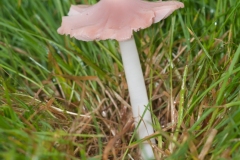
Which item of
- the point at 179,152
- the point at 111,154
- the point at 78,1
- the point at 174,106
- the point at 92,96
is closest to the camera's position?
the point at 179,152

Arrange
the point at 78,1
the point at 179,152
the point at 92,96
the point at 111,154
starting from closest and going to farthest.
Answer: the point at 179,152
the point at 111,154
the point at 92,96
the point at 78,1

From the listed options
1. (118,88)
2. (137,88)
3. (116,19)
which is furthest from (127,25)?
(118,88)

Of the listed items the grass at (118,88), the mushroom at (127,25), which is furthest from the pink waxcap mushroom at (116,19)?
the grass at (118,88)

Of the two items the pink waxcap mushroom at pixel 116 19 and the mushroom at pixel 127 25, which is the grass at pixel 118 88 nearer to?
the mushroom at pixel 127 25

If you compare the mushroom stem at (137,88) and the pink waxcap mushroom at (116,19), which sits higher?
the pink waxcap mushroom at (116,19)

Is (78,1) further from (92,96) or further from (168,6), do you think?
(168,6)

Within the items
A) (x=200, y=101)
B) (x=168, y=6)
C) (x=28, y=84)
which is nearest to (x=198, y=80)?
(x=200, y=101)

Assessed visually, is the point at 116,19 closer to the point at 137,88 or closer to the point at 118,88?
the point at 137,88
